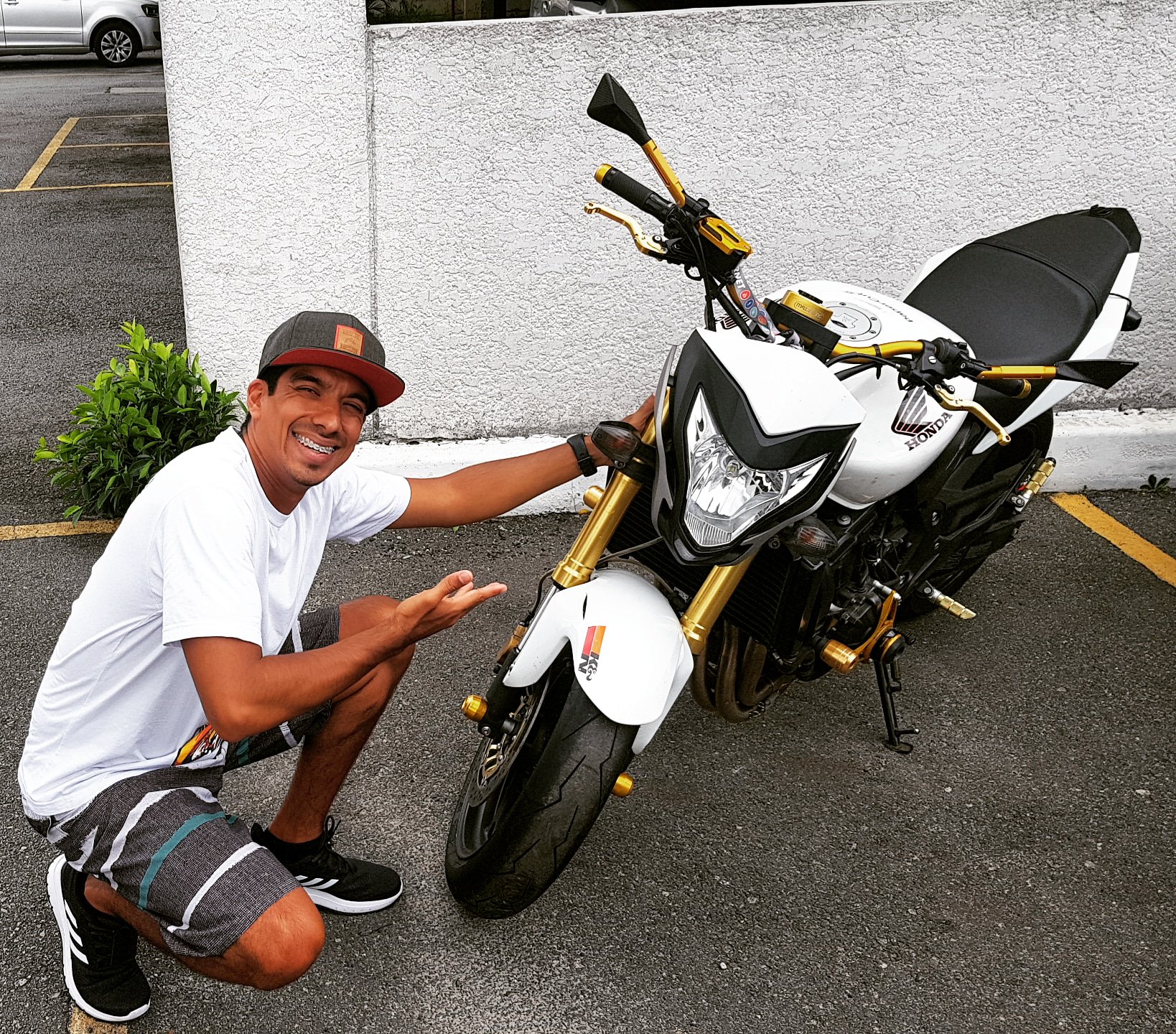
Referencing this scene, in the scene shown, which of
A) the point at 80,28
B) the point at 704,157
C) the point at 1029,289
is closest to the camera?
the point at 1029,289

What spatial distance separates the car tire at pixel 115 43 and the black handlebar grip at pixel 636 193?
14.1 metres

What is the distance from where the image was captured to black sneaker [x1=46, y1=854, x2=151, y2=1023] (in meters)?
2.23

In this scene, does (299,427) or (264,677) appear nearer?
(264,677)

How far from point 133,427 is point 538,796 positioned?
2.44m

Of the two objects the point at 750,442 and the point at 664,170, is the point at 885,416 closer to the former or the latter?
the point at 750,442

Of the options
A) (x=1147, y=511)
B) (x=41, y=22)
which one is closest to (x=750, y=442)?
(x=1147, y=511)

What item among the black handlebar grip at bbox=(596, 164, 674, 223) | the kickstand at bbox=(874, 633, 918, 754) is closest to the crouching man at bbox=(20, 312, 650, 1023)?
the black handlebar grip at bbox=(596, 164, 674, 223)

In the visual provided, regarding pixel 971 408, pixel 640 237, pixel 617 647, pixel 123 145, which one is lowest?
pixel 123 145

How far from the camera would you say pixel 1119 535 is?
4387mm

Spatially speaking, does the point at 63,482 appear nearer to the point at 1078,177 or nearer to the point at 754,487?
the point at 754,487

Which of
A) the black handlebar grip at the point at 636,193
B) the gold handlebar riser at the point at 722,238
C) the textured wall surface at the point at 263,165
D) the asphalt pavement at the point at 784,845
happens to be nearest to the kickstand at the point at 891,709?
the asphalt pavement at the point at 784,845

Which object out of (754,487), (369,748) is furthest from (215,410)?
(754,487)

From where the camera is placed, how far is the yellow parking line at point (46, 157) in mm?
8516

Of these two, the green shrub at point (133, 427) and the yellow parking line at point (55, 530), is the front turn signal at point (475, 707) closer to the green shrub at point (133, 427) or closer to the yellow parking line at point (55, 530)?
the green shrub at point (133, 427)
